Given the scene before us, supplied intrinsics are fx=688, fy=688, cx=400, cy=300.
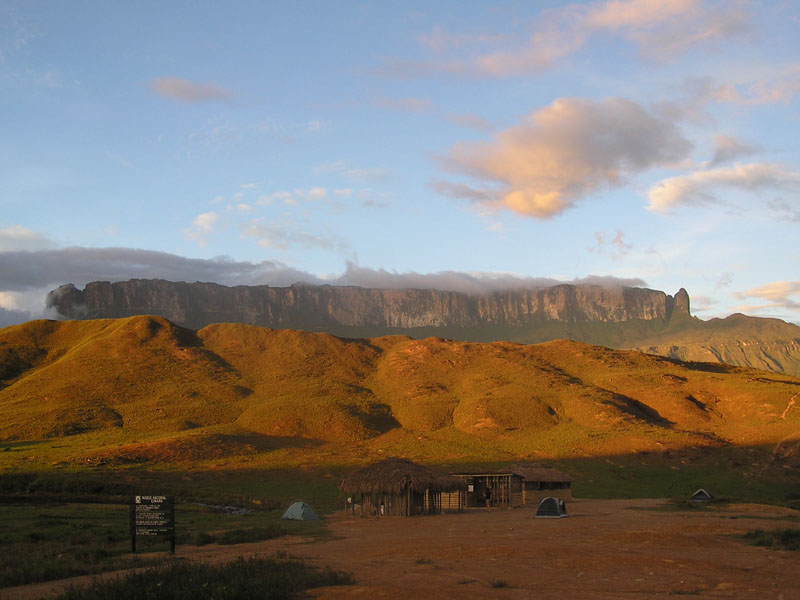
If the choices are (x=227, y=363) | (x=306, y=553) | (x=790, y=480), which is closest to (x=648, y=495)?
(x=790, y=480)

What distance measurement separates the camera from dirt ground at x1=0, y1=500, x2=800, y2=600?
14.0 metres

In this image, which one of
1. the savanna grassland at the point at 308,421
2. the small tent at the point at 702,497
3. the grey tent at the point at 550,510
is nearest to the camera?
the grey tent at the point at 550,510

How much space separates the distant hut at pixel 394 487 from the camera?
4009 centimetres

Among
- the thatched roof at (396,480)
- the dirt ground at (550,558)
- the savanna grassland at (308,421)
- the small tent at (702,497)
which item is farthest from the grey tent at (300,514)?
the small tent at (702,497)

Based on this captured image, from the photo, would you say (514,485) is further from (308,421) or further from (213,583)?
(308,421)

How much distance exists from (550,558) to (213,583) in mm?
10479

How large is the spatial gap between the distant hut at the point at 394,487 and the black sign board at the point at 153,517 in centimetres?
2162

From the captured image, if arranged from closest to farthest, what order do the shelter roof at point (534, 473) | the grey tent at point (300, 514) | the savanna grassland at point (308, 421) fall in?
1. the grey tent at point (300, 514)
2. the savanna grassland at point (308, 421)
3. the shelter roof at point (534, 473)

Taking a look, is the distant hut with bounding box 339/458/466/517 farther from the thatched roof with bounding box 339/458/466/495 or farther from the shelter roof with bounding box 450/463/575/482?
the shelter roof with bounding box 450/463/575/482

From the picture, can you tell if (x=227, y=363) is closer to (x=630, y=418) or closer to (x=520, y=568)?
(x=630, y=418)

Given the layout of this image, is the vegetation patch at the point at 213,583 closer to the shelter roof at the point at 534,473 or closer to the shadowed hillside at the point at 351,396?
the shelter roof at the point at 534,473

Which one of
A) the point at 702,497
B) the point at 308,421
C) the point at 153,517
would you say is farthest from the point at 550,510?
the point at 308,421

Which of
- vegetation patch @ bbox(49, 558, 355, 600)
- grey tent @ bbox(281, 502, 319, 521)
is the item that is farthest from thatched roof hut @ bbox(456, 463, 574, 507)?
vegetation patch @ bbox(49, 558, 355, 600)

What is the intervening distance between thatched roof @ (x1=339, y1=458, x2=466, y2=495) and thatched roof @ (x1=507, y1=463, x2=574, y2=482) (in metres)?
8.49
